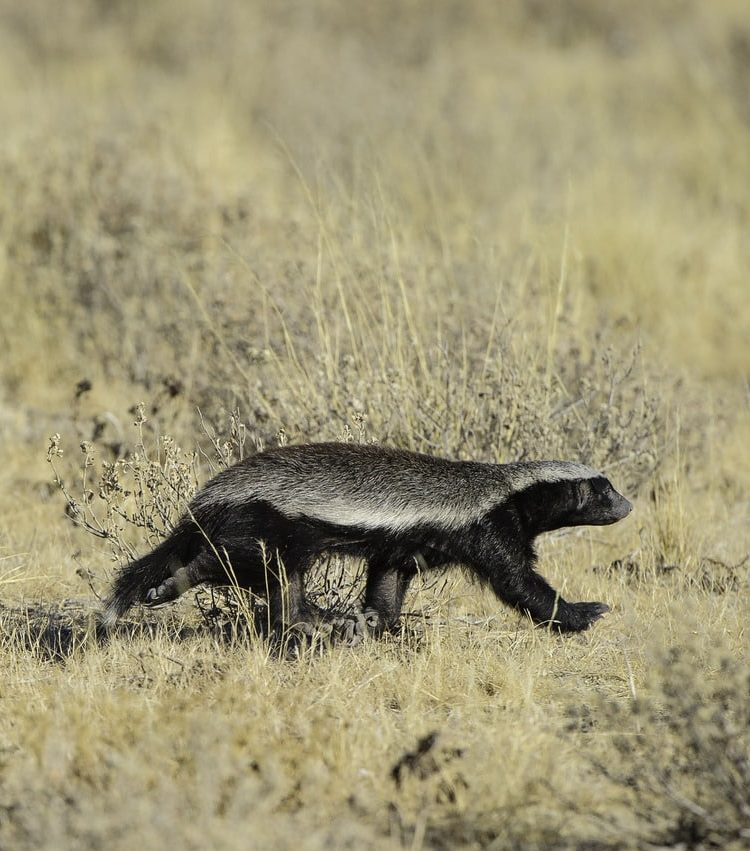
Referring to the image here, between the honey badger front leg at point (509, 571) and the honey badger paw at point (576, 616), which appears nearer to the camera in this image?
the honey badger front leg at point (509, 571)

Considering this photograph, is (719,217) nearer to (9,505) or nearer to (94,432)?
(94,432)

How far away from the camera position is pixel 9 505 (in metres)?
6.85

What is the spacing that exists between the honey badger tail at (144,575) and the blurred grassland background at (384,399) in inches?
6.9

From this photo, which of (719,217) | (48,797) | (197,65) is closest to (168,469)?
(48,797)

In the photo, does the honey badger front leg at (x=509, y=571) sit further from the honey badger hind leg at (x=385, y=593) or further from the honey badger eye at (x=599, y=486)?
the honey badger eye at (x=599, y=486)

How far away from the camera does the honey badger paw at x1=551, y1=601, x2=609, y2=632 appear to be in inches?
193

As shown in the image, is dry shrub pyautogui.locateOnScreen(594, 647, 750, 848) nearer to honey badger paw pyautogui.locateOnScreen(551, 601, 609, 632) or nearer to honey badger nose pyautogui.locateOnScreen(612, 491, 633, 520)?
honey badger paw pyautogui.locateOnScreen(551, 601, 609, 632)

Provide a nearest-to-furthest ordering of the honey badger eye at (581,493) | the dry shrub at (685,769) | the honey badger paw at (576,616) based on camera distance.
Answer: the dry shrub at (685,769) → the honey badger paw at (576,616) → the honey badger eye at (581,493)

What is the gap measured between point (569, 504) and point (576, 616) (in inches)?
18.4

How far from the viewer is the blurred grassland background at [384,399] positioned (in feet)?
12.1

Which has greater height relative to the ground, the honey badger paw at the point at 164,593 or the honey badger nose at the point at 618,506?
the honey badger nose at the point at 618,506

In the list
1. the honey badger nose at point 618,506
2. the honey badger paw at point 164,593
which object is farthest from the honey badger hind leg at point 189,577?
the honey badger nose at point 618,506

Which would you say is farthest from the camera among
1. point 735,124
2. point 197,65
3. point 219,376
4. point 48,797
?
point 197,65

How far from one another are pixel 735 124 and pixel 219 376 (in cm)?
846
